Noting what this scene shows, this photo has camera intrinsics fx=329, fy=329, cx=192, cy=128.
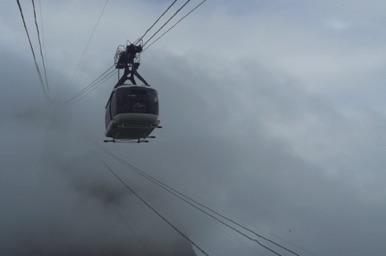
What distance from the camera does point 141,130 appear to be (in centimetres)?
2806

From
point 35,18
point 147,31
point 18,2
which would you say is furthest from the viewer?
point 147,31

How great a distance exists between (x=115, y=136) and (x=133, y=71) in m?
6.08

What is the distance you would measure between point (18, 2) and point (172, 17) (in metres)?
5.65

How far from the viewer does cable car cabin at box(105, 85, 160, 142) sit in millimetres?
26219

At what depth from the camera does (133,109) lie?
85.9 feet

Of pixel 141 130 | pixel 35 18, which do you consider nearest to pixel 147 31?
pixel 35 18

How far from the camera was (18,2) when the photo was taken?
37.1 feet

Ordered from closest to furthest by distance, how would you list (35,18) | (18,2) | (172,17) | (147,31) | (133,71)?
(18,2) → (172,17) → (35,18) → (147,31) → (133,71)

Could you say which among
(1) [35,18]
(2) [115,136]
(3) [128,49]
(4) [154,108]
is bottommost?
(2) [115,136]

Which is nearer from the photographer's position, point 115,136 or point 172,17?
point 172,17

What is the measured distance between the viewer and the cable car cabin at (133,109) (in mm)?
26219

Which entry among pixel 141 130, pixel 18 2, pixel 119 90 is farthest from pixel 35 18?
pixel 141 130

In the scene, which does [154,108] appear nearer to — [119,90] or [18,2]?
[119,90]

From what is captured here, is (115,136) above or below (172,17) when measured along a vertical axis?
below
